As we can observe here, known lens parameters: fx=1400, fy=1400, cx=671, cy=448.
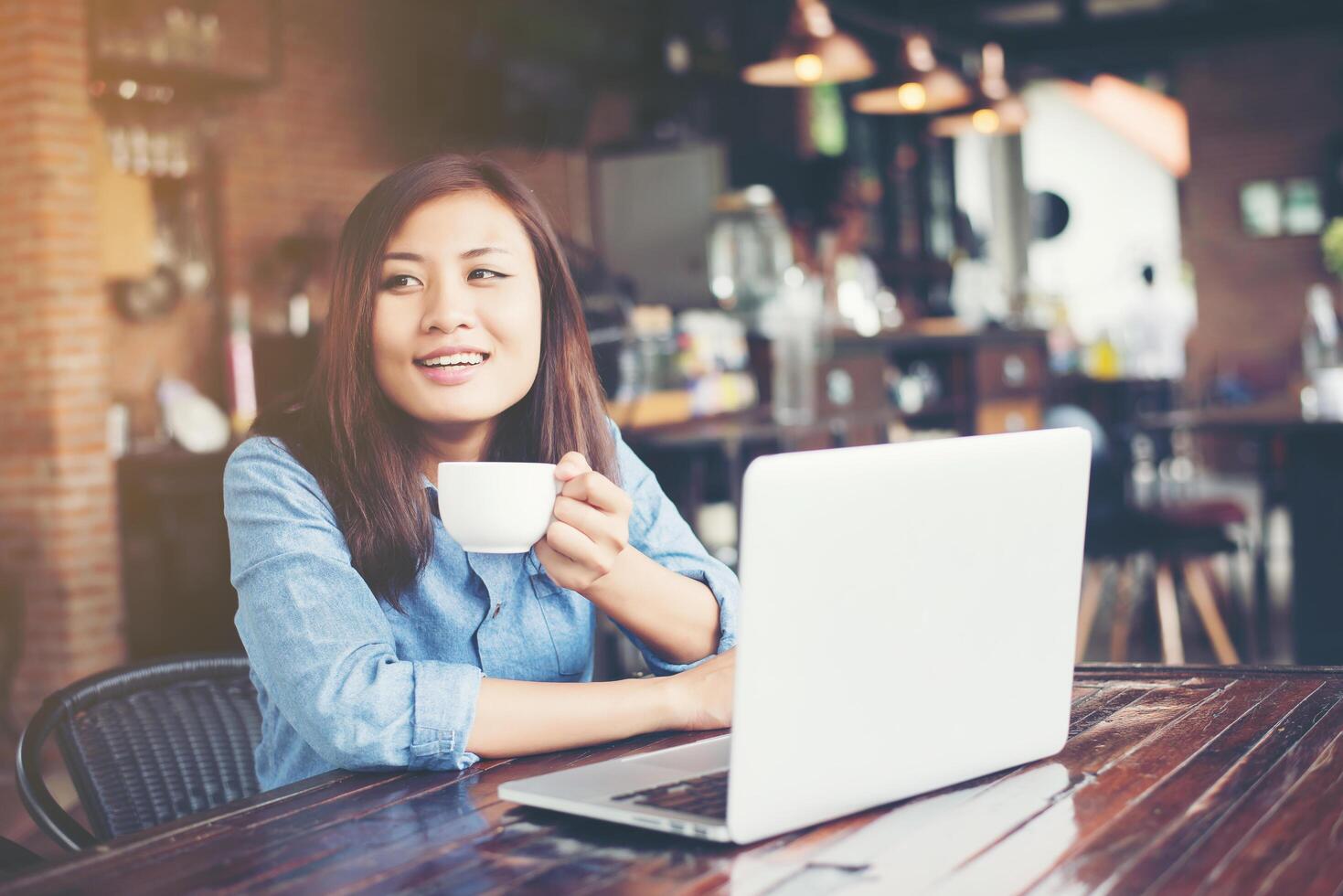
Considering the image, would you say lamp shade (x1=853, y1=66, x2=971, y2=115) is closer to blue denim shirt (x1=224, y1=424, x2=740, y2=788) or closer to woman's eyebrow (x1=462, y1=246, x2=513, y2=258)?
blue denim shirt (x1=224, y1=424, x2=740, y2=788)

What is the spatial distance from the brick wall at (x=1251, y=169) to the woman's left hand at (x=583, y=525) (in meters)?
11.3

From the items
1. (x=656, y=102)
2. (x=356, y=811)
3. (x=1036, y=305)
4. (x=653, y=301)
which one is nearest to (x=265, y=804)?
(x=356, y=811)

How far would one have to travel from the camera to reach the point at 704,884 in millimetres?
841

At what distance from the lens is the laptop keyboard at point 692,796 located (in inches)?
→ 36.9

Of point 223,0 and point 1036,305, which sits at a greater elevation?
point 223,0

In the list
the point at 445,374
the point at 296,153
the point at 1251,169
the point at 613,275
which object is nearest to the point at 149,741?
the point at 445,374

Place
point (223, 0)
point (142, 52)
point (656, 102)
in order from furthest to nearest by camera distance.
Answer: point (656, 102), point (223, 0), point (142, 52)

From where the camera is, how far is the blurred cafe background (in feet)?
14.2

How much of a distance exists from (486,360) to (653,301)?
17.0 ft

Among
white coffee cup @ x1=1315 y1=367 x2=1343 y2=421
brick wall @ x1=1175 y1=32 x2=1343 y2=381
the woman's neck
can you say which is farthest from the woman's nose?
brick wall @ x1=1175 y1=32 x2=1343 y2=381

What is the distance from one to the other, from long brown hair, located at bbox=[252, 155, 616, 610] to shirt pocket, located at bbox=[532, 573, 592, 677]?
5.2 inches

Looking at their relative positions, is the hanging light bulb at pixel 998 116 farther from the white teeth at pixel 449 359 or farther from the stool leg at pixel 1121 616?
the white teeth at pixel 449 359

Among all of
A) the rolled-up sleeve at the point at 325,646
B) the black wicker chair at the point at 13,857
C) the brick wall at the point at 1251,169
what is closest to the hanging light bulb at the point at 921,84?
the rolled-up sleeve at the point at 325,646

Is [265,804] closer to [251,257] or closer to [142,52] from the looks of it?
[142,52]
